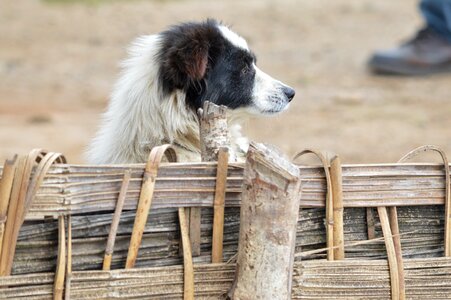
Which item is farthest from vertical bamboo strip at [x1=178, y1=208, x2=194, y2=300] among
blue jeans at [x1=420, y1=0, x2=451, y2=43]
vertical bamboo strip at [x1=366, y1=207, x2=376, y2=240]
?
blue jeans at [x1=420, y1=0, x2=451, y2=43]

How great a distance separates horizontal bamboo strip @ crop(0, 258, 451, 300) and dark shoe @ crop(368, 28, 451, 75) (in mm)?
6534

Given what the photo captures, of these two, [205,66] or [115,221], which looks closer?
[115,221]

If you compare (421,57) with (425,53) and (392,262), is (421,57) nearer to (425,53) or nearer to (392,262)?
(425,53)

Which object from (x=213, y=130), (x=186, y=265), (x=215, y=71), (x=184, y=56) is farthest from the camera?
(x=215, y=71)

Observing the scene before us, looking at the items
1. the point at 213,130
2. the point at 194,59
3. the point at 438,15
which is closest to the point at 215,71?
the point at 194,59

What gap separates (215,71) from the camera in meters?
3.83

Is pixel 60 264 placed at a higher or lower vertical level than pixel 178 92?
lower

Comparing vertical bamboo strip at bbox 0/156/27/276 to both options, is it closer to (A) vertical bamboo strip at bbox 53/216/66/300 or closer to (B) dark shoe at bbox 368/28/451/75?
(A) vertical bamboo strip at bbox 53/216/66/300

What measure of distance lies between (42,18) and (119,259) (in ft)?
34.1

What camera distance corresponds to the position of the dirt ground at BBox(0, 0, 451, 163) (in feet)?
23.2

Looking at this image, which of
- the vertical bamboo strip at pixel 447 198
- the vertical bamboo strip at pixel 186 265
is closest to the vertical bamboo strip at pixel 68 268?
the vertical bamboo strip at pixel 186 265

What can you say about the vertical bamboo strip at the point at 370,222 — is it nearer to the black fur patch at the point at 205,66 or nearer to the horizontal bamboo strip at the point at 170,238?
the horizontal bamboo strip at the point at 170,238

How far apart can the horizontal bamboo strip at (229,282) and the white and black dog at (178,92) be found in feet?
3.53

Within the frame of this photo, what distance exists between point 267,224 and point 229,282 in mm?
220
